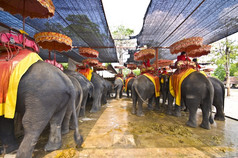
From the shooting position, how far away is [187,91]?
302cm

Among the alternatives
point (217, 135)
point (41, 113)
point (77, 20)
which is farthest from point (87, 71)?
point (217, 135)

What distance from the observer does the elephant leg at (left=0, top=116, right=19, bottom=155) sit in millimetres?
1783

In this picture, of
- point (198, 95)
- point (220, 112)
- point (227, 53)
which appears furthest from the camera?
point (227, 53)

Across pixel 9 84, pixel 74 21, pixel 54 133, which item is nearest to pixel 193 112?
pixel 54 133

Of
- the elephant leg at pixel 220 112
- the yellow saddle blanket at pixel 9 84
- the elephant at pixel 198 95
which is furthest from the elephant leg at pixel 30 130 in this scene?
the elephant leg at pixel 220 112

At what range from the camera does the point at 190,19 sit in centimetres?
387

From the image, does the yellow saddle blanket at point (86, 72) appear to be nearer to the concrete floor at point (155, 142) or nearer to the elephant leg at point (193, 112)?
the concrete floor at point (155, 142)

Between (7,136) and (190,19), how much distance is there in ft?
17.8

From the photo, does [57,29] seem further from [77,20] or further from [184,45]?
[184,45]

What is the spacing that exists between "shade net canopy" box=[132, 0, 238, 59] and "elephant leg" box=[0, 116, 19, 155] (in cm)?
406

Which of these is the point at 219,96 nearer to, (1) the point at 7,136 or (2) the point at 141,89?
(2) the point at 141,89

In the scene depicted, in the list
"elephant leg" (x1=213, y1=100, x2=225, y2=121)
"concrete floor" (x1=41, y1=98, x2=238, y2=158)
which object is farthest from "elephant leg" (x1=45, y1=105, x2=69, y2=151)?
"elephant leg" (x1=213, y1=100, x2=225, y2=121)

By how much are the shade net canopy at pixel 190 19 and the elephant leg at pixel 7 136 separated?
4062 mm

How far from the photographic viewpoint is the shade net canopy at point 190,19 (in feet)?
10.4
